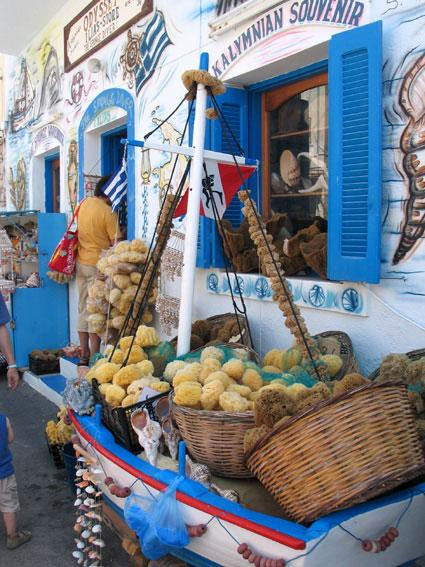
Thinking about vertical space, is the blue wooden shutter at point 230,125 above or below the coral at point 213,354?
above

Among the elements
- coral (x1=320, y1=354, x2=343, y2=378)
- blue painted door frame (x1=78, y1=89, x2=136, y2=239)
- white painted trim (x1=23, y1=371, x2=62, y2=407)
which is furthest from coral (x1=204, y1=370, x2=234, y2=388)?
blue painted door frame (x1=78, y1=89, x2=136, y2=239)

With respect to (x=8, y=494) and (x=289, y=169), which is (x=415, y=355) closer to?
(x=289, y=169)

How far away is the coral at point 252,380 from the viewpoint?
3105mm

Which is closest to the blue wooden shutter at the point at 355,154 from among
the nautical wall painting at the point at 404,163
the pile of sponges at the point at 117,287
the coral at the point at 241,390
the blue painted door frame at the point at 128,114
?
the nautical wall painting at the point at 404,163

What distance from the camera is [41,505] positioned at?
13.0 feet

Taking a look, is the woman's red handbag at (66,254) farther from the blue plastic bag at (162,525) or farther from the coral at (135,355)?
the blue plastic bag at (162,525)

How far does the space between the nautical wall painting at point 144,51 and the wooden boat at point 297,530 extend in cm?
430

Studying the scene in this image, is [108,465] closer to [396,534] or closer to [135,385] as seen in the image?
[135,385]

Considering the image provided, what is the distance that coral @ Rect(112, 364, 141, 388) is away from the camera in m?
3.50

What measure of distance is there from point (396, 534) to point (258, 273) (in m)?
2.52

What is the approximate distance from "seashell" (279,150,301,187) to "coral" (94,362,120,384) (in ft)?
6.78

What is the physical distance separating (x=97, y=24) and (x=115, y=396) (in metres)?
5.33

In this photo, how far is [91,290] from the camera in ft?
19.0

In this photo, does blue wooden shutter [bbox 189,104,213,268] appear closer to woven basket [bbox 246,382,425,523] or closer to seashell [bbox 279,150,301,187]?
seashell [bbox 279,150,301,187]
